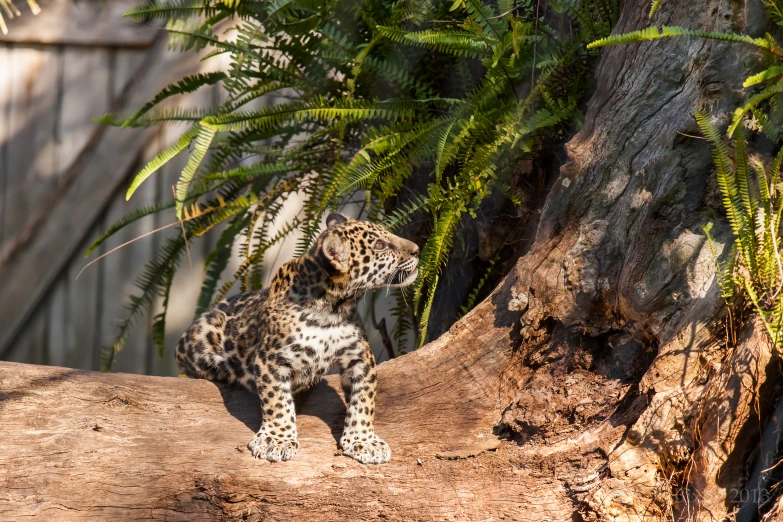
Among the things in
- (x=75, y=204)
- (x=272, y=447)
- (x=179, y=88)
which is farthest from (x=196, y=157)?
(x=75, y=204)

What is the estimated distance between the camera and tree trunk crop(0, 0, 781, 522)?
94.2 inches

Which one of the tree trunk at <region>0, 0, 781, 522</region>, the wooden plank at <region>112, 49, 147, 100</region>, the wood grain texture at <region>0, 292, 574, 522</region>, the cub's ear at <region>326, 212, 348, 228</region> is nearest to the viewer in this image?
the tree trunk at <region>0, 0, 781, 522</region>

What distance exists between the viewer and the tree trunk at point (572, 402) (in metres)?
2.39

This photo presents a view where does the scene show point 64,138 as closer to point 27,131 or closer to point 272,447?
point 27,131

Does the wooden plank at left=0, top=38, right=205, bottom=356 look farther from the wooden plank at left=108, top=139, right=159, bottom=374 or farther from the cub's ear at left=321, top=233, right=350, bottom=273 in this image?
the cub's ear at left=321, top=233, right=350, bottom=273

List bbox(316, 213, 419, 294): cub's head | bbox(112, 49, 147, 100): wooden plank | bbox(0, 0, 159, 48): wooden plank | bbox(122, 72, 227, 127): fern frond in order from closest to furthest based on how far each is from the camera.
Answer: bbox(316, 213, 419, 294): cub's head < bbox(122, 72, 227, 127): fern frond < bbox(0, 0, 159, 48): wooden plank < bbox(112, 49, 147, 100): wooden plank

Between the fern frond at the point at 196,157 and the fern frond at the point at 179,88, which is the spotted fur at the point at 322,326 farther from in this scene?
the fern frond at the point at 179,88

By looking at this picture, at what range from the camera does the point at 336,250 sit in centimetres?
315

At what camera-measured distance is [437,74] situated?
3809mm

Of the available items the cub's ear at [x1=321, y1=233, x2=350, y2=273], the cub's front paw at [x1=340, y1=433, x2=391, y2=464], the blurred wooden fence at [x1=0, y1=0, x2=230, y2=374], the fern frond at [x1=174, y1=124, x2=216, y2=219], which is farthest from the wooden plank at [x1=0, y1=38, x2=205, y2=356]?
the cub's front paw at [x1=340, y1=433, x2=391, y2=464]

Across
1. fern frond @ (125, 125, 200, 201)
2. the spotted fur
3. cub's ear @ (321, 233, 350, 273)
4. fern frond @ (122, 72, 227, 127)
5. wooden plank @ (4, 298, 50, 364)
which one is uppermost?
fern frond @ (122, 72, 227, 127)

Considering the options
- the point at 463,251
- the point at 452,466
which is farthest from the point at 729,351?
the point at 463,251

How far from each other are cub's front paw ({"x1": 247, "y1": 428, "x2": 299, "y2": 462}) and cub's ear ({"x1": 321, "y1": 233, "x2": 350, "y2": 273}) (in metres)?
0.71

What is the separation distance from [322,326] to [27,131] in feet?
8.73
